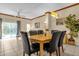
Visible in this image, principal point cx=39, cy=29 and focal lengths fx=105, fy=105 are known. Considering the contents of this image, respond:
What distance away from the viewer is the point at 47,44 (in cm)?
239

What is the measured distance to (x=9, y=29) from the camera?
238 cm

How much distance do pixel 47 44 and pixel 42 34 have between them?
257mm

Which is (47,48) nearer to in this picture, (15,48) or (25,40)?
(25,40)

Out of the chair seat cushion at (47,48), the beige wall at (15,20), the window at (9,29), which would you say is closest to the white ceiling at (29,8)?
the beige wall at (15,20)

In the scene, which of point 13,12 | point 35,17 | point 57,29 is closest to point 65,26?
point 57,29

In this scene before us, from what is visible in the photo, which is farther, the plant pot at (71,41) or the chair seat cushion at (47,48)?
the chair seat cushion at (47,48)

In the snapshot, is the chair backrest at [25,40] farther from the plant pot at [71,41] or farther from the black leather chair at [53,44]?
the plant pot at [71,41]

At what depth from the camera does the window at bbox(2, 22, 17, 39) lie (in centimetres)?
233

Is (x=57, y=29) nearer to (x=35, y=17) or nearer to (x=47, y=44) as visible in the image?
(x=47, y=44)

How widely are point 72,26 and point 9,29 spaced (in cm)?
140

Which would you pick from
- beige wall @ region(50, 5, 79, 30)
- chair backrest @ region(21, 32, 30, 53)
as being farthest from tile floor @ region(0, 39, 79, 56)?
beige wall @ region(50, 5, 79, 30)

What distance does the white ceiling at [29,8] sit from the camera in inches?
90.9

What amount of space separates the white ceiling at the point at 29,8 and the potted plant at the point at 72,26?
32 cm

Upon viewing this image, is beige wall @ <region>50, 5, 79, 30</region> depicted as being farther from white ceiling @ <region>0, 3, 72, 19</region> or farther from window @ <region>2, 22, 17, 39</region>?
window @ <region>2, 22, 17, 39</region>
